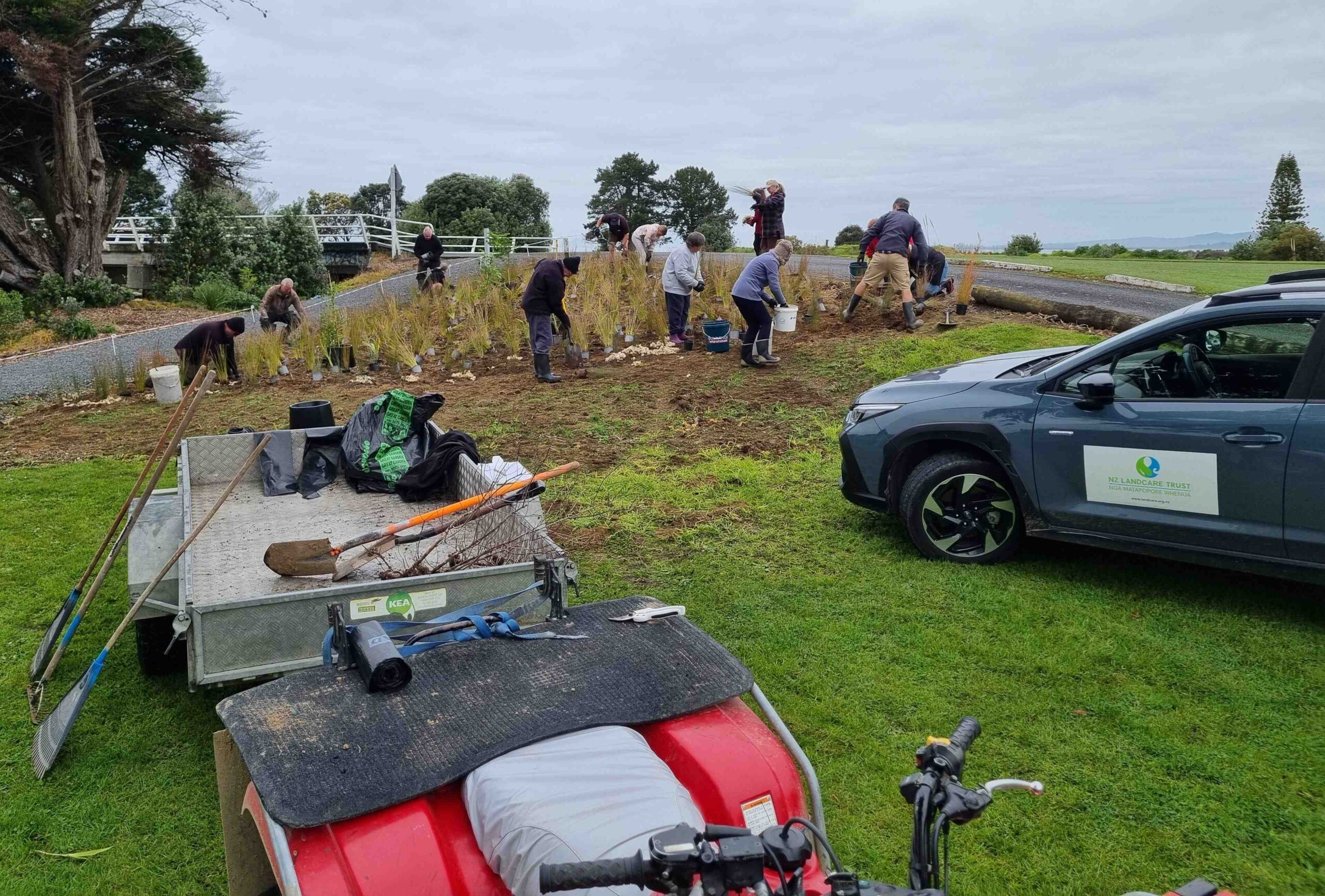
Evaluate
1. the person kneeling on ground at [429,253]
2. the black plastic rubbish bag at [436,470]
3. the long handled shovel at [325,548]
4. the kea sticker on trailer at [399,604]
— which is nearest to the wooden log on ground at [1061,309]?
the black plastic rubbish bag at [436,470]

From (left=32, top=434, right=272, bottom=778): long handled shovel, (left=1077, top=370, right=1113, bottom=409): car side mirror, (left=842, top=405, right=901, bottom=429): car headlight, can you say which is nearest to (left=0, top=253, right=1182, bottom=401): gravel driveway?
(left=842, top=405, right=901, bottom=429): car headlight

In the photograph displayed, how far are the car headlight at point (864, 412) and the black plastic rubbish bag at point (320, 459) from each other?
372 cm

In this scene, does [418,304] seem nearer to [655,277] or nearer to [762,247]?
[655,277]

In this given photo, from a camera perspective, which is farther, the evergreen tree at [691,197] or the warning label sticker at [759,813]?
the evergreen tree at [691,197]

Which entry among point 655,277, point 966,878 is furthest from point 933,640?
point 655,277

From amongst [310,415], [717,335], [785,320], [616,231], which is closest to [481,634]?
[310,415]

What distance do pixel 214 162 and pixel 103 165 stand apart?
398 cm

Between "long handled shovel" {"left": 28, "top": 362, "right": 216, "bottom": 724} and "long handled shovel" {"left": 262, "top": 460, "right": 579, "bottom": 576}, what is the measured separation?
0.69 metres

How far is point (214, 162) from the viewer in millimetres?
30484

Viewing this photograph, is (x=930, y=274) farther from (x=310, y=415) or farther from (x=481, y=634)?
(x=481, y=634)

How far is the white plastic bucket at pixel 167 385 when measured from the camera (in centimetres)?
1203

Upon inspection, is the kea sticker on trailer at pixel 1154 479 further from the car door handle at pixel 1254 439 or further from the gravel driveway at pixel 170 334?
the gravel driveway at pixel 170 334

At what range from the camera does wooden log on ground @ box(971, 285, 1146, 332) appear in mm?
11797

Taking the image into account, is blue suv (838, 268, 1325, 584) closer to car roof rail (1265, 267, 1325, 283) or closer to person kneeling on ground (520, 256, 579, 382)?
car roof rail (1265, 267, 1325, 283)
